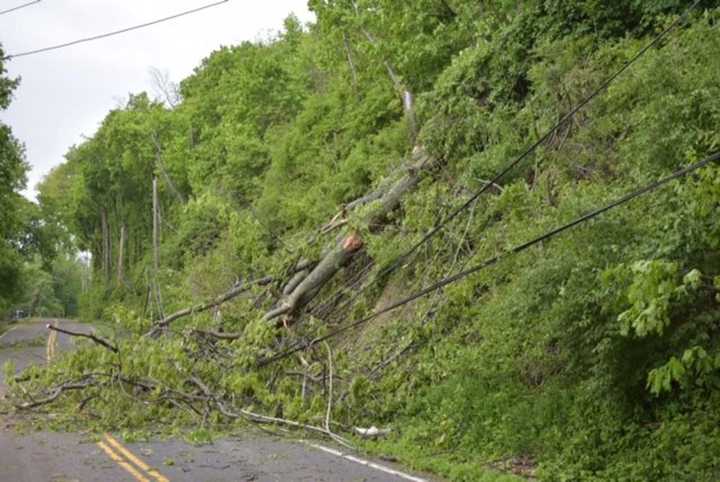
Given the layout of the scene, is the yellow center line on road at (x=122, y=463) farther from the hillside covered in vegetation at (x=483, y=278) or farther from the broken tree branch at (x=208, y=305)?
the broken tree branch at (x=208, y=305)

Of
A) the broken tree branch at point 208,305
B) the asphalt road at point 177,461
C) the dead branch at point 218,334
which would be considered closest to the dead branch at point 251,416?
the asphalt road at point 177,461

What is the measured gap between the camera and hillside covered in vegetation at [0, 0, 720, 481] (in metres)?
7.29

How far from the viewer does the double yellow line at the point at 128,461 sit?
318 inches

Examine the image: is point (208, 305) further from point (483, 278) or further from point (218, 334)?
point (483, 278)

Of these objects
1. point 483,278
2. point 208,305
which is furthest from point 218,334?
point 483,278

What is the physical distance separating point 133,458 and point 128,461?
6.8 inches

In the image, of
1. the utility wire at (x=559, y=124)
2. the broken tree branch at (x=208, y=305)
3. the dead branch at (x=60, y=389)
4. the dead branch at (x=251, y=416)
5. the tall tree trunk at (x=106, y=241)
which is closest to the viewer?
the utility wire at (x=559, y=124)

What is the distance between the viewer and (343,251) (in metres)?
15.0

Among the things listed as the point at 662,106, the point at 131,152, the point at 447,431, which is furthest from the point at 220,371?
the point at 131,152

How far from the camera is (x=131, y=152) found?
49.2 m

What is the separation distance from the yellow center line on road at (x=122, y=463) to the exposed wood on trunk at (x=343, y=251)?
4.62 metres

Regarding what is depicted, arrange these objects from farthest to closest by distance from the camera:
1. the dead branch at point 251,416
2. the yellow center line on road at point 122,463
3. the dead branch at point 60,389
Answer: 1. the dead branch at point 60,389
2. the dead branch at point 251,416
3. the yellow center line on road at point 122,463

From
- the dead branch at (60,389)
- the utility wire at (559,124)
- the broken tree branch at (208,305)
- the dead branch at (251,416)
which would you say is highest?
the utility wire at (559,124)

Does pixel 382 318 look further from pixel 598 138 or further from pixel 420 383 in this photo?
pixel 598 138
